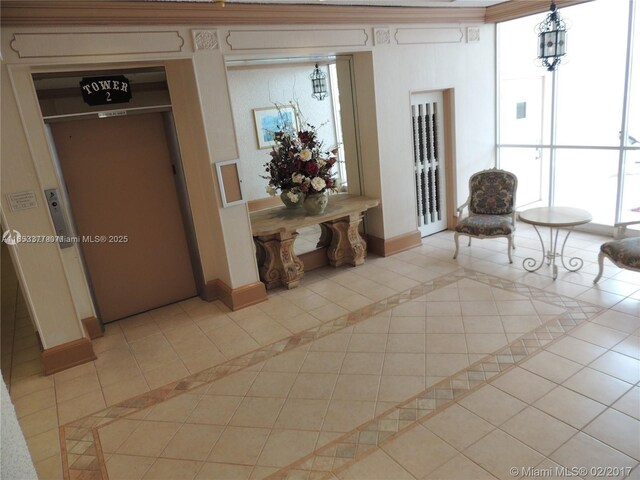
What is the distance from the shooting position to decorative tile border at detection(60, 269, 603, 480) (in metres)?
2.59

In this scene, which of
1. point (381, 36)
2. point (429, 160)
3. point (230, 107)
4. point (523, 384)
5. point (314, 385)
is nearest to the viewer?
point (523, 384)

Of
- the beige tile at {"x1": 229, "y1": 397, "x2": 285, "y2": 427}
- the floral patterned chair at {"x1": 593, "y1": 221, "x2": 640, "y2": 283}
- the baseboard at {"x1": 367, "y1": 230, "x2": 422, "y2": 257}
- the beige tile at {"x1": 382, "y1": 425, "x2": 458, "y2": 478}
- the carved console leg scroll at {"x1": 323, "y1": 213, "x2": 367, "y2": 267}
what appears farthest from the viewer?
the baseboard at {"x1": 367, "y1": 230, "x2": 422, "y2": 257}

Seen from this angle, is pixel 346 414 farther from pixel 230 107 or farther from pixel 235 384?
pixel 230 107

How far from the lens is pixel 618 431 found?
2521 mm

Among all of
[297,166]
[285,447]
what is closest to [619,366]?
[285,447]

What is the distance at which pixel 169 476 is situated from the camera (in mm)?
2561

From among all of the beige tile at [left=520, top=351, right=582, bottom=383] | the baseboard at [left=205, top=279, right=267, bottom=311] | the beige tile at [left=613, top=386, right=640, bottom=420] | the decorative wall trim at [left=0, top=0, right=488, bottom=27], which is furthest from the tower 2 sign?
the beige tile at [left=613, top=386, right=640, bottom=420]

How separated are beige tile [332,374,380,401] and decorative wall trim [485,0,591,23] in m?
4.80

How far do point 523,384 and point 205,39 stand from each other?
3717mm

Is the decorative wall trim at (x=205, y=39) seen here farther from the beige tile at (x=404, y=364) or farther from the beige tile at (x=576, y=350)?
the beige tile at (x=576, y=350)

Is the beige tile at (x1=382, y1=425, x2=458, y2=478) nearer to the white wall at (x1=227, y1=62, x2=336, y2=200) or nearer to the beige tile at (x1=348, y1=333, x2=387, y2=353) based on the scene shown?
the beige tile at (x1=348, y1=333, x2=387, y2=353)

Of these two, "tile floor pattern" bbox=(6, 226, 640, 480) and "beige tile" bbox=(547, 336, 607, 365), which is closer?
"tile floor pattern" bbox=(6, 226, 640, 480)

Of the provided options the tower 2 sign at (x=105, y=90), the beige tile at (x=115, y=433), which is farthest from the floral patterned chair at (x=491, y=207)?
the beige tile at (x=115, y=433)

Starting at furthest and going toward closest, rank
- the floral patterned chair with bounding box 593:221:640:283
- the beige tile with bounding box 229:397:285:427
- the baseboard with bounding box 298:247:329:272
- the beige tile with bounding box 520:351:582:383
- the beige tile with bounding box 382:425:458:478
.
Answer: the baseboard with bounding box 298:247:329:272 → the floral patterned chair with bounding box 593:221:640:283 → the beige tile with bounding box 520:351:582:383 → the beige tile with bounding box 229:397:285:427 → the beige tile with bounding box 382:425:458:478
